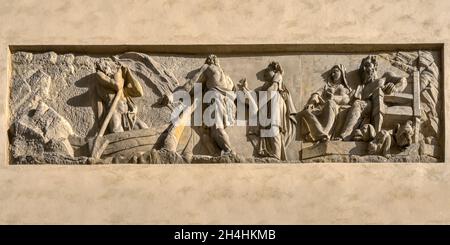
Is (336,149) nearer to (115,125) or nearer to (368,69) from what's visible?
(368,69)

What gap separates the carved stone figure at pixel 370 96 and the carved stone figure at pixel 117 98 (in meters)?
1.95

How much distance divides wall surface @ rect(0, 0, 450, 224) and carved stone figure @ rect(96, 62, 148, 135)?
12.4 inches

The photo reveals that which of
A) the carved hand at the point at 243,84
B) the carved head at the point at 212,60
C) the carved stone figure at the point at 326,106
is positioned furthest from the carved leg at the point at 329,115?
the carved head at the point at 212,60

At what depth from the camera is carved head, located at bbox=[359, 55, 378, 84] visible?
40.1 ft

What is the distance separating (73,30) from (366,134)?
296 centimetres

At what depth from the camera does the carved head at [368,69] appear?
1223cm

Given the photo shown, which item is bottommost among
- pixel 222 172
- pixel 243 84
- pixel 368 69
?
pixel 222 172

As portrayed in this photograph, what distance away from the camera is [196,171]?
12.0m

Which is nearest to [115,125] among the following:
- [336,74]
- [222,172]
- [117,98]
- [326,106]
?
[117,98]

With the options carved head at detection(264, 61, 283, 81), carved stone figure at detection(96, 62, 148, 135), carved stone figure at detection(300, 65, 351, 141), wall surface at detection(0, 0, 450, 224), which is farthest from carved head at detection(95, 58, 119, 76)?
carved stone figure at detection(300, 65, 351, 141)

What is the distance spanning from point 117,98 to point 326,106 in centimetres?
198

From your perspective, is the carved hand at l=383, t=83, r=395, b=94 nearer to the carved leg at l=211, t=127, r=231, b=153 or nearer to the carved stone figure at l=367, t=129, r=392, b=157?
the carved stone figure at l=367, t=129, r=392, b=157

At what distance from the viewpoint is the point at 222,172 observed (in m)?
12.0

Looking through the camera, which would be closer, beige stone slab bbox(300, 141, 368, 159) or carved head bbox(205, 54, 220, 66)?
beige stone slab bbox(300, 141, 368, 159)
